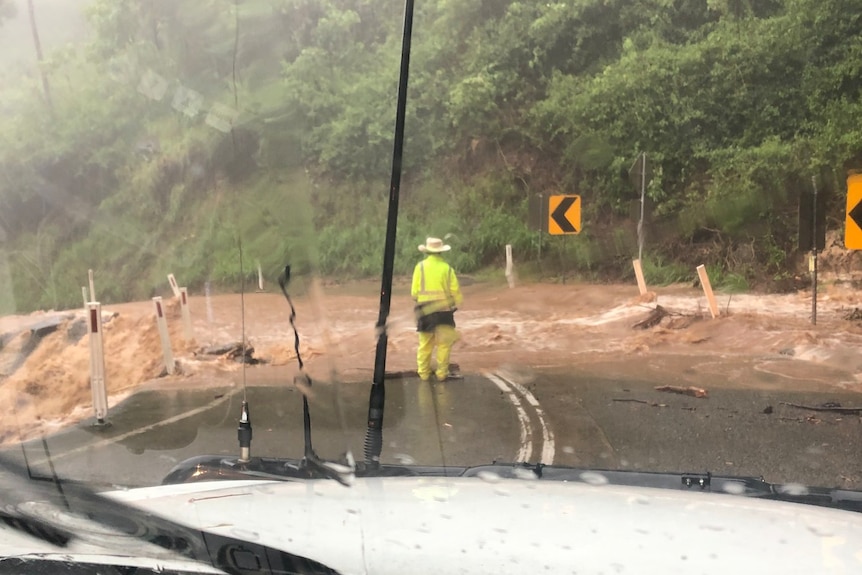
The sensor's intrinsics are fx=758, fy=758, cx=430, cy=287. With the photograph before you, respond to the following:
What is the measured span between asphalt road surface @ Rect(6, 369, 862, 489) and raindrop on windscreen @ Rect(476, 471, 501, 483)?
147 cm

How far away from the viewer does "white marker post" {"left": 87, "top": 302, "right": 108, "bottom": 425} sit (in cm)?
707

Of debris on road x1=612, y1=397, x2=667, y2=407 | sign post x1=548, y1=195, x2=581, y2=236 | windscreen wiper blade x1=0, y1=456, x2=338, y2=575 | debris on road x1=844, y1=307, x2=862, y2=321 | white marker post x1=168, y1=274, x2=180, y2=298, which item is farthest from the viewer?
sign post x1=548, y1=195, x2=581, y2=236

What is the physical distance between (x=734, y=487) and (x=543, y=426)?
14.4 feet

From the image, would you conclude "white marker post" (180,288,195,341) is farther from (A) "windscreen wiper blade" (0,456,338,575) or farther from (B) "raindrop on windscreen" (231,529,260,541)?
(B) "raindrop on windscreen" (231,529,260,541)

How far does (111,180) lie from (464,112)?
582cm

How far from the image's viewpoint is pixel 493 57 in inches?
511

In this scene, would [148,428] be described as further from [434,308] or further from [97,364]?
[434,308]

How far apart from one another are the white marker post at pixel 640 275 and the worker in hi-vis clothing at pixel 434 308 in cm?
356

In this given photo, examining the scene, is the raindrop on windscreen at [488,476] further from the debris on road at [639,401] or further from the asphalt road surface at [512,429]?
the debris on road at [639,401]

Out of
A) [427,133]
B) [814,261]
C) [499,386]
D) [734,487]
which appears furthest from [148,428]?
[814,261]

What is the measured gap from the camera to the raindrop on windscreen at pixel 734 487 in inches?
111

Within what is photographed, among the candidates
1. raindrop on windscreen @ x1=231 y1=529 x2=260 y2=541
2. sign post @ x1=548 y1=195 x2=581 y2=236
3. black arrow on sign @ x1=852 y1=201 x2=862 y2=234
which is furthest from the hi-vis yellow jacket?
raindrop on windscreen @ x1=231 y1=529 x2=260 y2=541

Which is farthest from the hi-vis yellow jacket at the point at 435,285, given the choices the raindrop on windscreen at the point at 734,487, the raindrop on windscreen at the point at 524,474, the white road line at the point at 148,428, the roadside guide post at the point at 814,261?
the raindrop on windscreen at the point at 734,487

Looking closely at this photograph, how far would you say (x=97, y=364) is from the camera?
7.08m
